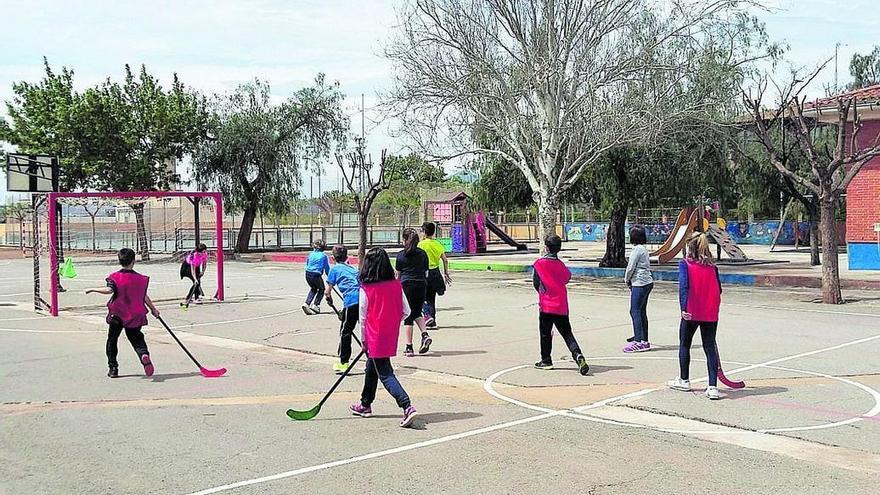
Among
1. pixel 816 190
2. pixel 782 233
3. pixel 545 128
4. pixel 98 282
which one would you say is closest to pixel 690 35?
pixel 545 128

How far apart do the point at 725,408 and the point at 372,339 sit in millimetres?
3396

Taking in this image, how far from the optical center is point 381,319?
767 centimetres

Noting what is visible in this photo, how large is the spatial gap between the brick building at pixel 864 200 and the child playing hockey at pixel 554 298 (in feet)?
55.7

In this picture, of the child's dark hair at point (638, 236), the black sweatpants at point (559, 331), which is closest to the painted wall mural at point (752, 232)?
the child's dark hair at point (638, 236)

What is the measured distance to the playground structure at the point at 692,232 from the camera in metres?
28.8

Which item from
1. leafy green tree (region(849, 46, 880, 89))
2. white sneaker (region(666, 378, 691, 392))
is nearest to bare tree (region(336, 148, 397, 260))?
white sneaker (region(666, 378, 691, 392))

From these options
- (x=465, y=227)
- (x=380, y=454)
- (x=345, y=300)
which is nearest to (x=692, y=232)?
(x=465, y=227)

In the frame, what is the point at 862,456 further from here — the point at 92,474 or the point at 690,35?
the point at 690,35

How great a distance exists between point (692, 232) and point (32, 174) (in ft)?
66.2

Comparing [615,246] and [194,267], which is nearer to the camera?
[194,267]

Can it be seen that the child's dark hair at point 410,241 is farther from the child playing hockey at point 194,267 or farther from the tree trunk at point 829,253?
the tree trunk at point 829,253

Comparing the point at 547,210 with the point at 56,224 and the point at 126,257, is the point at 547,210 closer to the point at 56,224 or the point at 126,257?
the point at 56,224

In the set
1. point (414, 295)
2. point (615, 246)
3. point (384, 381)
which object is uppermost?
point (615, 246)

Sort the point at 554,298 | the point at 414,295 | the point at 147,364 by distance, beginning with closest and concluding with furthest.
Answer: the point at 554,298 < the point at 147,364 < the point at 414,295
